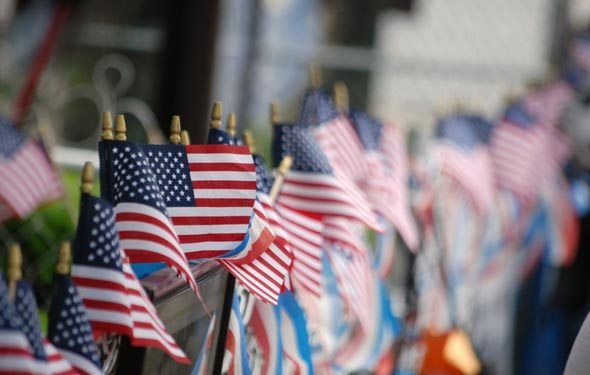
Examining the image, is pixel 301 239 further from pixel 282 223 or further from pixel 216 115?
pixel 216 115

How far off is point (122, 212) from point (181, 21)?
26.9ft

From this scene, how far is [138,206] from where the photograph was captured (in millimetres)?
3746

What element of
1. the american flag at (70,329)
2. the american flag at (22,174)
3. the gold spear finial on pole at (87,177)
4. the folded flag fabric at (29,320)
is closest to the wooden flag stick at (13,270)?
the folded flag fabric at (29,320)

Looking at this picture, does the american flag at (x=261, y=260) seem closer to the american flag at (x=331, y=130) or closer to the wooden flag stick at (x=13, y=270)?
the wooden flag stick at (x=13, y=270)

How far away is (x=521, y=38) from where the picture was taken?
14.1m

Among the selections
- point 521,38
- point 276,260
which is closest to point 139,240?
point 276,260

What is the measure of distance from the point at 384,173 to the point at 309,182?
157 centimetres

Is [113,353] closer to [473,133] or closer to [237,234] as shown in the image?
[237,234]

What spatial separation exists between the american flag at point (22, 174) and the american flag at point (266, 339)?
1.90m

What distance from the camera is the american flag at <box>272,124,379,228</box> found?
531cm

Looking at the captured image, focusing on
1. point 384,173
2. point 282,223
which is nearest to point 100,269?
point 282,223

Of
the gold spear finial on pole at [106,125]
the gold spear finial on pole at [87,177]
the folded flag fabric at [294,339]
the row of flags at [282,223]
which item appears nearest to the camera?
the gold spear finial on pole at [87,177]

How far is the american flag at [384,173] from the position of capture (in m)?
6.65

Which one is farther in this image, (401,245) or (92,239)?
(401,245)
